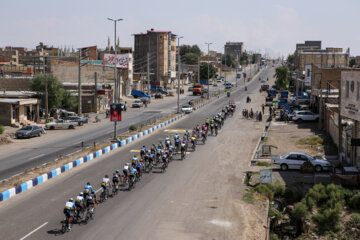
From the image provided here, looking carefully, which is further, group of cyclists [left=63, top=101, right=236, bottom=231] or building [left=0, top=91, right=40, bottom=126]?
building [left=0, top=91, right=40, bottom=126]

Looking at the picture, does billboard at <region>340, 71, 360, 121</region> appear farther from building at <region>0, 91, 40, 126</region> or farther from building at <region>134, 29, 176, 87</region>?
building at <region>134, 29, 176, 87</region>

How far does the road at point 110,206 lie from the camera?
17242 millimetres

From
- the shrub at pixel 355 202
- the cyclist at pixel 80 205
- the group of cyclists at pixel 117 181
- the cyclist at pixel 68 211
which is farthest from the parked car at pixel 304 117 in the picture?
the cyclist at pixel 68 211

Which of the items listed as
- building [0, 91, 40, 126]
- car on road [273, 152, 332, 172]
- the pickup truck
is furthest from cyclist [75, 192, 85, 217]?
the pickup truck

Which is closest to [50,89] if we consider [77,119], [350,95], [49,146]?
[77,119]

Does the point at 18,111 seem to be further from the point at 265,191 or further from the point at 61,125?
the point at 265,191

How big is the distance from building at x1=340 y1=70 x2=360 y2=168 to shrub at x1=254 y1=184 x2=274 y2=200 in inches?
278

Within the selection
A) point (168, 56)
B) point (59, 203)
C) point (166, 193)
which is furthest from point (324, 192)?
point (168, 56)

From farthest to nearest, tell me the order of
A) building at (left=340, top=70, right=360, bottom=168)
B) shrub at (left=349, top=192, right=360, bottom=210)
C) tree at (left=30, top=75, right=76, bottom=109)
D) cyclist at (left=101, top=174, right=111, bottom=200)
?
tree at (left=30, top=75, right=76, bottom=109) → building at (left=340, top=70, right=360, bottom=168) → shrub at (left=349, top=192, right=360, bottom=210) → cyclist at (left=101, top=174, right=111, bottom=200)

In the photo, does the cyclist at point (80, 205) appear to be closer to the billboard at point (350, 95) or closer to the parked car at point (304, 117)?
the billboard at point (350, 95)

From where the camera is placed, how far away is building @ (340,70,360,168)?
29594 millimetres

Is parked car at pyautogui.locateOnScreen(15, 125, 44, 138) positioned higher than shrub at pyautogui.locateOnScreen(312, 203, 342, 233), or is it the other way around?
parked car at pyautogui.locateOnScreen(15, 125, 44, 138)

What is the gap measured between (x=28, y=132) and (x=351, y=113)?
94.3 ft

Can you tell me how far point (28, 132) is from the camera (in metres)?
44.2
